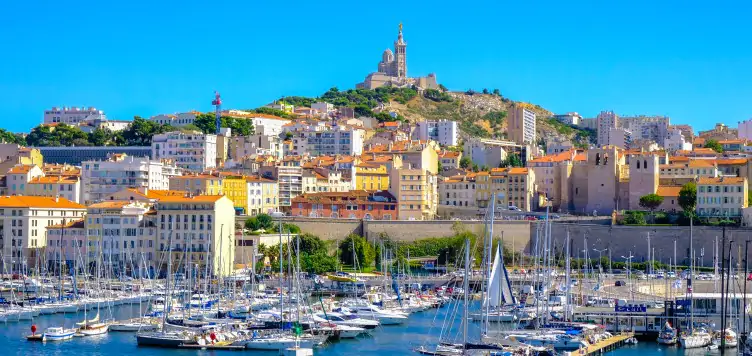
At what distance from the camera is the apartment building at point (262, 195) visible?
2800 inches

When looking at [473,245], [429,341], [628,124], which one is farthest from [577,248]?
[628,124]

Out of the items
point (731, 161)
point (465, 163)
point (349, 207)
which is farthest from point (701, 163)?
point (349, 207)

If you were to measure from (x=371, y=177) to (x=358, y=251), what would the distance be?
15.7 metres

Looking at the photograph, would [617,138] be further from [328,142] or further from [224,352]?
[224,352]

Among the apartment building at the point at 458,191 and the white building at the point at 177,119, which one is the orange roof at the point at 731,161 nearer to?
the apartment building at the point at 458,191

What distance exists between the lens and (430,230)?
66438 millimetres

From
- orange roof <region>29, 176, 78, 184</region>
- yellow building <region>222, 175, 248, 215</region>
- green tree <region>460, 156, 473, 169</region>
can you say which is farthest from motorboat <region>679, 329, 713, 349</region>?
green tree <region>460, 156, 473, 169</region>

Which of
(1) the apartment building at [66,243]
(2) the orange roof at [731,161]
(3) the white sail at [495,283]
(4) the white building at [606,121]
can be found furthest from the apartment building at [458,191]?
(4) the white building at [606,121]

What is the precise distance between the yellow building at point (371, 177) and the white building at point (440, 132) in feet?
88.2

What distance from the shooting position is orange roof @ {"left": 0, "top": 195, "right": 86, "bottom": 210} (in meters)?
61.2

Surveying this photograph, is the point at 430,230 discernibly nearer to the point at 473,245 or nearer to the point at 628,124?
the point at 473,245

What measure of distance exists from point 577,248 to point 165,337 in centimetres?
3113

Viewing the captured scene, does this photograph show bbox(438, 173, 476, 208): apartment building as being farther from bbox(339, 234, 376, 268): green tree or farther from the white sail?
the white sail

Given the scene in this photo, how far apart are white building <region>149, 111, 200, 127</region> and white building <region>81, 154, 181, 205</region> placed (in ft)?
79.8
